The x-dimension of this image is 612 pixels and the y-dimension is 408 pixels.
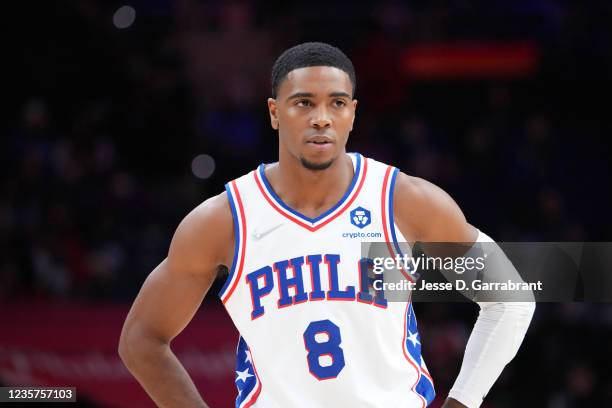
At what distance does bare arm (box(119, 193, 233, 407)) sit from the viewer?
12.7 feet

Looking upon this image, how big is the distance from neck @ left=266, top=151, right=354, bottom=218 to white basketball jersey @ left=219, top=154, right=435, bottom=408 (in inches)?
1.6

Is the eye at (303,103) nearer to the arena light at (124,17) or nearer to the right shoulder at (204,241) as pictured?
the right shoulder at (204,241)

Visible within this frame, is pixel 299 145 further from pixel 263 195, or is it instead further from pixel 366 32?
pixel 366 32

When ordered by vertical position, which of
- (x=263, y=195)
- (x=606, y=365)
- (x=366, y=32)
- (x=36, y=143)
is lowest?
(x=606, y=365)

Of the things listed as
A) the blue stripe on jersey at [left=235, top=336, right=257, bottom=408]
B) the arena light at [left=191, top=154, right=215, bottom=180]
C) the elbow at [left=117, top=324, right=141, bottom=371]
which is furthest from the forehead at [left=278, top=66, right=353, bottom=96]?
the arena light at [left=191, top=154, right=215, bottom=180]

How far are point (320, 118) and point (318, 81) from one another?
160 mm

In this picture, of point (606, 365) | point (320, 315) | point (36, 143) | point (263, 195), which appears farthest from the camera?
point (36, 143)

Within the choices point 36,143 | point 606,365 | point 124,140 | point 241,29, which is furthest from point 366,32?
point 606,365

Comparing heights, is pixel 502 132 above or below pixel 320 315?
above

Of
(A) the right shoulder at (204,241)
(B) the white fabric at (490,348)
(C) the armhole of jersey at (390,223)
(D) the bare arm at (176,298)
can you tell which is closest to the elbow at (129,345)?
(D) the bare arm at (176,298)

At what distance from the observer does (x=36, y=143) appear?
31.1ft

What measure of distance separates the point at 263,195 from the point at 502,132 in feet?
23.0

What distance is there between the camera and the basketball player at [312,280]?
12.3ft

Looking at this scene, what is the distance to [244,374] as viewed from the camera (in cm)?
390
